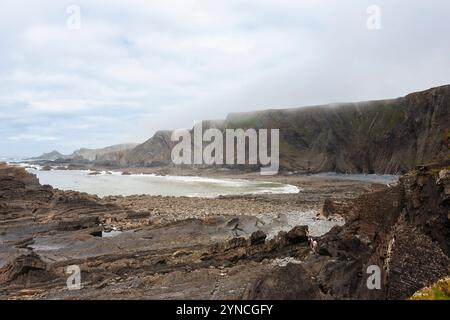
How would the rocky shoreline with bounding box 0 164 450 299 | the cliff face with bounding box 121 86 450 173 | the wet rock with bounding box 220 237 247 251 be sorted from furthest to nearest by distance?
1. the cliff face with bounding box 121 86 450 173
2. the wet rock with bounding box 220 237 247 251
3. the rocky shoreline with bounding box 0 164 450 299

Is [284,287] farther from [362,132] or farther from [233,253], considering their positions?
[362,132]

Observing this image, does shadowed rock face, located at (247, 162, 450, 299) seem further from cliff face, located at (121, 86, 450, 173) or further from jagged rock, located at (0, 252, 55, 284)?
cliff face, located at (121, 86, 450, 173)

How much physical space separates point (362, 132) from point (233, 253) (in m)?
138

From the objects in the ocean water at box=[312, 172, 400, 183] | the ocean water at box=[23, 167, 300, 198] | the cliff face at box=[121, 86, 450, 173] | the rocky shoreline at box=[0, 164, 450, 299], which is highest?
the cliff face at box=[121, 86, 450, 173]

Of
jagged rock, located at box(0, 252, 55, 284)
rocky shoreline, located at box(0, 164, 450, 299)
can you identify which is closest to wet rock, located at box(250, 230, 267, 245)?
rocky shoreline, located at box(0, 164, 450, 299)

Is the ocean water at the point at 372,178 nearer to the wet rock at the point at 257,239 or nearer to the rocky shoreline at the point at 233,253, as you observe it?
the rocky shoreline at the point at 233,253

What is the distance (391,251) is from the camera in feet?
46.3

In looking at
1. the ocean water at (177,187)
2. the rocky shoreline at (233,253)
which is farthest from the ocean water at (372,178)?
the rocky shoreline at (233,253)

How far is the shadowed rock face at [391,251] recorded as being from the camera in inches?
519

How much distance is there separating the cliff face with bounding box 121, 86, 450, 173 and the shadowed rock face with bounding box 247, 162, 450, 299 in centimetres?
10507

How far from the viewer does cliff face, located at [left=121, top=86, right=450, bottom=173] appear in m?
122
